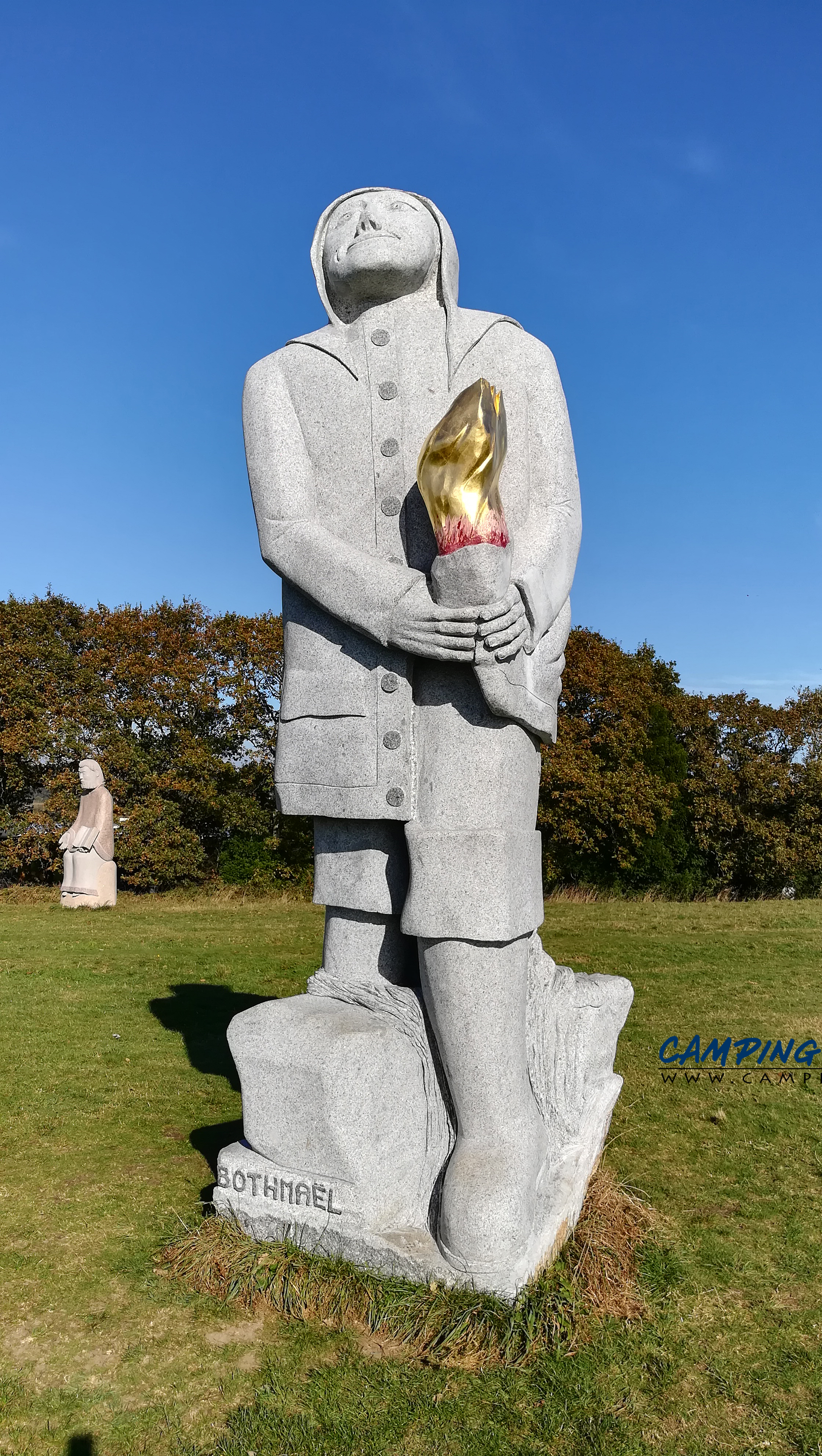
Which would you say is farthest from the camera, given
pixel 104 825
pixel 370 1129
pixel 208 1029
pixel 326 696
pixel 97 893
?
pixel 104 825

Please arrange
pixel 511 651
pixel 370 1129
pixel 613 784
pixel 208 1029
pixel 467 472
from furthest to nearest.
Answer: pixel 613 784
pixel 208 1029
pixel 370 1129
pixel 511 651
pixel 467 472

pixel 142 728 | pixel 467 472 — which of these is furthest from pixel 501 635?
pixel 142 728

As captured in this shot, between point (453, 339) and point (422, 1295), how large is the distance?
2.91 metres

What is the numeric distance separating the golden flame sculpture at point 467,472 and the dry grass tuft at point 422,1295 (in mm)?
2073

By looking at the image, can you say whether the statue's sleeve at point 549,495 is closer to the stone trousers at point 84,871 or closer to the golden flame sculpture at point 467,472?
the golden flame sculpture at point 467,472

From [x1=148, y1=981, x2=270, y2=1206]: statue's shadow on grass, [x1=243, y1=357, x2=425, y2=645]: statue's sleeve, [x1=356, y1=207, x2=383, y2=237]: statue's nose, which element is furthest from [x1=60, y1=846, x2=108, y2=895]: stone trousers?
[x1=356, y1=207, x2=383, y2=237]: statue's nose

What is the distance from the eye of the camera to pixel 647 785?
15.4 metres

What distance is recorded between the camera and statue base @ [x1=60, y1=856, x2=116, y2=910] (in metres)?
12.8

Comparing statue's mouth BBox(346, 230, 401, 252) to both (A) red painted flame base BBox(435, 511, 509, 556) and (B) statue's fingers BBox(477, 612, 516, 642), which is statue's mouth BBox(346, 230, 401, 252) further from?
(B) statue's fingers BBox(477, 612, 516, 642)

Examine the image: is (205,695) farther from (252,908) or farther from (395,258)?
(395,258)

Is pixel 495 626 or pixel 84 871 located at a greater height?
pixel 495 626

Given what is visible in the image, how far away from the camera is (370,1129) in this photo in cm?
292

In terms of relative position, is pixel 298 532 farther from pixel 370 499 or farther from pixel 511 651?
pixel 511 651

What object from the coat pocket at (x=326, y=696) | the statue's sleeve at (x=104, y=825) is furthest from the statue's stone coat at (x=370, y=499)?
the statue's sleeve at (x=104, y=825)
